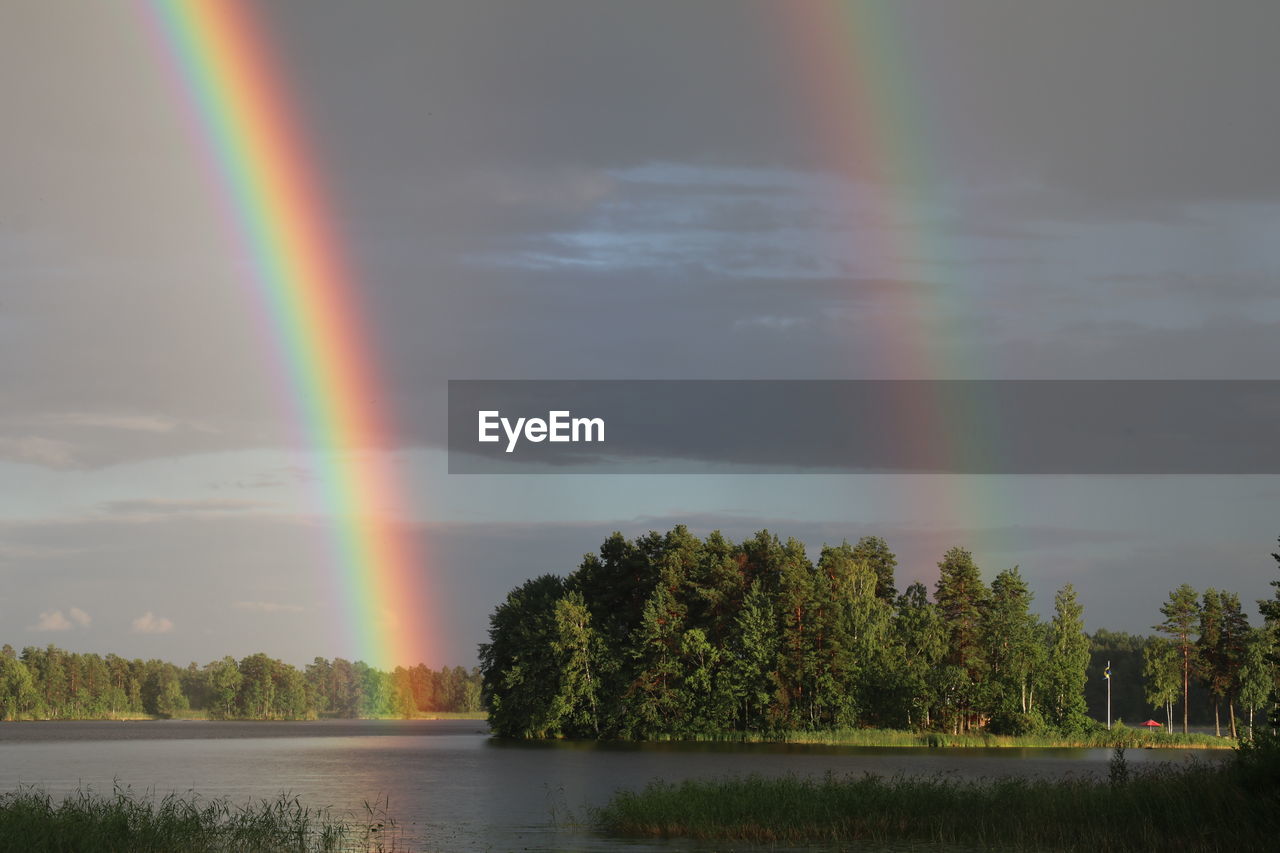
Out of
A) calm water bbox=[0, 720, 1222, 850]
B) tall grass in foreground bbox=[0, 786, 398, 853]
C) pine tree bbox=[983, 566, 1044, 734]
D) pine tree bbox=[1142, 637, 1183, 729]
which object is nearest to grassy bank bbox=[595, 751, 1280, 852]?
calm water bbox=[0, 720, 1222, 850]

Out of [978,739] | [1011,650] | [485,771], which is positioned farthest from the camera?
[1011,650]

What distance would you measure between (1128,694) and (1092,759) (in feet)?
349

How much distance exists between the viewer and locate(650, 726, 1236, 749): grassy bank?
10394cm

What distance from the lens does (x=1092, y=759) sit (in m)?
88.3

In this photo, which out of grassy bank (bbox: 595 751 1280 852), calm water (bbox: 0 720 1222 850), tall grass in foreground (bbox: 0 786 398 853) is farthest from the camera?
calm water (bbox: 0 720 1222 850)

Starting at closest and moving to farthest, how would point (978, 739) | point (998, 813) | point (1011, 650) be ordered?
1. point (998, 813)
2. point (978, 739)
3. point (1011, 650)

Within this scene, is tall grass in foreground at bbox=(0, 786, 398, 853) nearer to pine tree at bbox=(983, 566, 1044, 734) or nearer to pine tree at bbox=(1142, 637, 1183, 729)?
pine tree at bbox=(983, 566, 1044, 734)

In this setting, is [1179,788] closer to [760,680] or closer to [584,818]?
[584,818]

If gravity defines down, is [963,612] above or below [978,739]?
above

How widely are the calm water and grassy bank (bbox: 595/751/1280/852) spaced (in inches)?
91.2

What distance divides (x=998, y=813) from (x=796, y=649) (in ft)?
229

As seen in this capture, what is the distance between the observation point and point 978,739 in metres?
104

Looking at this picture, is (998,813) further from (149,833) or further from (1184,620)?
(1184,620)

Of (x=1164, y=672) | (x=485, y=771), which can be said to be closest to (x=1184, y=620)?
(x=1164, y=672)
